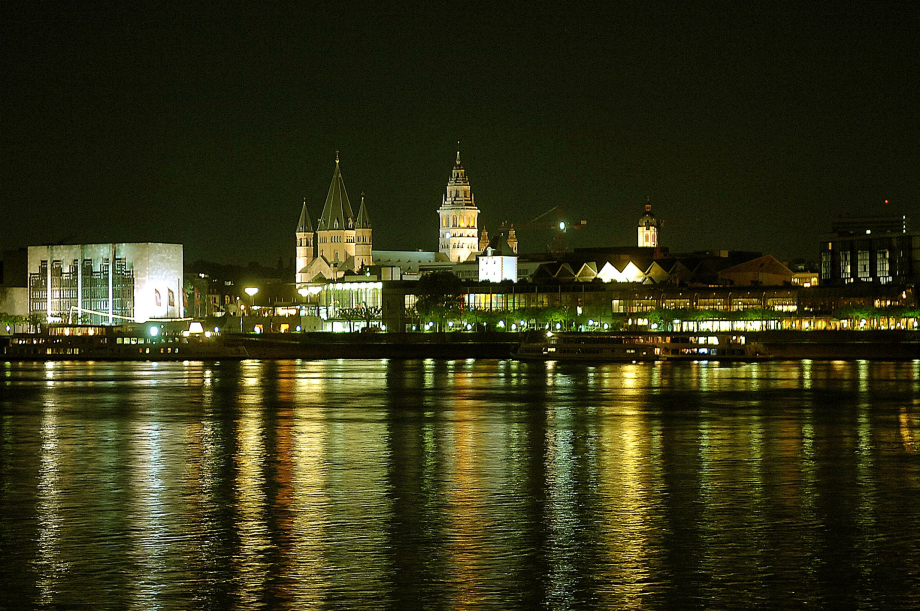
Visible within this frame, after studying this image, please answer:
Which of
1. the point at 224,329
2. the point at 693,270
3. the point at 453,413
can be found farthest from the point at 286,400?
the point at 693,270

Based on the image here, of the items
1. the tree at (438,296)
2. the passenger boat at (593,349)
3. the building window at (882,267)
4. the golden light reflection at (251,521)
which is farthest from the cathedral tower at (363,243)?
the golden light reflection at (251,521)

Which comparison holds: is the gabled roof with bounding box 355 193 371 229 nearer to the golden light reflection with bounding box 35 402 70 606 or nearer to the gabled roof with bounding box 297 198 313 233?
the gabled roof with bounding box 297 198 313 233

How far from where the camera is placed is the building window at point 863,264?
152625mm

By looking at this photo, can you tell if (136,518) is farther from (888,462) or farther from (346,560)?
(888,462)

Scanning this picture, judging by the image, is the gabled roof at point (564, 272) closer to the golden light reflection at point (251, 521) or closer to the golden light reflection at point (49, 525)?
the golden light reflection at point (251, 521)

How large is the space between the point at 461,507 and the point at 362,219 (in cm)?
14965

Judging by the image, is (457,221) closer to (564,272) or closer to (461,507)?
(564,272)

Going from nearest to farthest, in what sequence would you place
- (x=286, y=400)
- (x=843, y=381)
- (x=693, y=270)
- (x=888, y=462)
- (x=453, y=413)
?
(x=888, y=462) → (x=453, y=413) → (x=286, y=400) → (x=843, y=381) → (x=693, y=270)

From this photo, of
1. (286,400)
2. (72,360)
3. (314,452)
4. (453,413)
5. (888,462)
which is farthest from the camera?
(72,360)

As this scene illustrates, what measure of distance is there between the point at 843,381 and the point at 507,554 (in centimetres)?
4260

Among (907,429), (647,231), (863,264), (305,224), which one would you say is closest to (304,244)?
(305,224)

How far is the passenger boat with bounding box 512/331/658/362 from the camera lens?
77562 mm

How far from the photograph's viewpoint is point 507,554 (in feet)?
47.7

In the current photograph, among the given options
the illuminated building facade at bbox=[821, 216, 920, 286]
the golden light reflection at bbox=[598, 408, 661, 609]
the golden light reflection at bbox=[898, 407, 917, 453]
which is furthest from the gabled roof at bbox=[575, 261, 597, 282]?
the golden light reflection at bbox=[598, 408, 661, 609]
